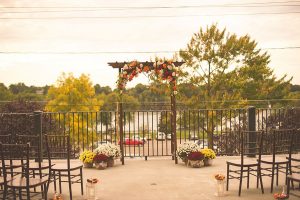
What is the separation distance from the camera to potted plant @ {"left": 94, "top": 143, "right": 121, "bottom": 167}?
7688mm

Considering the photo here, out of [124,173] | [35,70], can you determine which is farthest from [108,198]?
[35,70]

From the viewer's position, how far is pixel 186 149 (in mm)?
7754

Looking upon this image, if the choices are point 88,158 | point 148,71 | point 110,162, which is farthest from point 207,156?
point 88,158

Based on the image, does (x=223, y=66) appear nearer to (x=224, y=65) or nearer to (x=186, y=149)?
(x=224, y=65)

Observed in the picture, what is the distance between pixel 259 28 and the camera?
69.5 ft

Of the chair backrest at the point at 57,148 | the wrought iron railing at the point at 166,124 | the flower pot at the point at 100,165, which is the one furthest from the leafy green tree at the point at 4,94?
the flower pot at the point at 100,165

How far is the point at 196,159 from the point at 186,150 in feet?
1.14

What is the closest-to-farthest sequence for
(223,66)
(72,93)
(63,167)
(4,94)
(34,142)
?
(63,167) < (34,142) < (223,66) < (72,93) < (4,94)

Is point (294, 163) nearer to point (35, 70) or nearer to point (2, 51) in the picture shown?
point (2, 51)

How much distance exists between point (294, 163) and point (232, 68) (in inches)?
532

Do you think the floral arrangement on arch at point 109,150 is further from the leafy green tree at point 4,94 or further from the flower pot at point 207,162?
the leafy green tree at point 4,94

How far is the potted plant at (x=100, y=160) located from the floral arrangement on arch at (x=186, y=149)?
5.41 ft

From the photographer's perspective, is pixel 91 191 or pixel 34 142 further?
pixel 34 142

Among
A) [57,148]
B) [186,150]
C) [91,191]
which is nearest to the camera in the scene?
[91,191]
